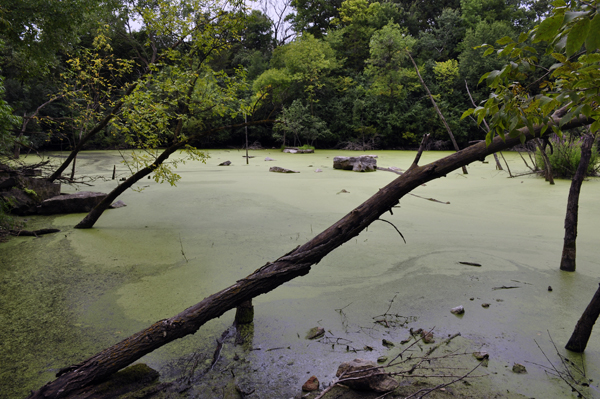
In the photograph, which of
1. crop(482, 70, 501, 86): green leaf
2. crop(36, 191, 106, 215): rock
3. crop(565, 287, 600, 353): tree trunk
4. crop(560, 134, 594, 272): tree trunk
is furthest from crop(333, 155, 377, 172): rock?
crop(482, 70, 501, 86): green leaf

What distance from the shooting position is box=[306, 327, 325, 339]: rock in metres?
1.72

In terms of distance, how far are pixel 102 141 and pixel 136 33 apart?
4.07 m

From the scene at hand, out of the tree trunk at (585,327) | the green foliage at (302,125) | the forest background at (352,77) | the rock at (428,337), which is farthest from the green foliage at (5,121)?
the green foliage at (302,125)

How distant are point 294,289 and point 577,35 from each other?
1.86 m

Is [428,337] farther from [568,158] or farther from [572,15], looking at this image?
[568,158]

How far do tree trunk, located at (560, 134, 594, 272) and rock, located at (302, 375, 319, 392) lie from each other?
5.73 feet

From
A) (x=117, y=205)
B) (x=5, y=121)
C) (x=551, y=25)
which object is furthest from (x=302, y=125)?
(x=551, y=25)

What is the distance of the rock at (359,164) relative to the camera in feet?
25.1

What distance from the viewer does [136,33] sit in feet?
43.5

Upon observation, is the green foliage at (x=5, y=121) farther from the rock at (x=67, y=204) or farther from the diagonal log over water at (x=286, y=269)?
the diagonal log over water at (x=286, y=269)

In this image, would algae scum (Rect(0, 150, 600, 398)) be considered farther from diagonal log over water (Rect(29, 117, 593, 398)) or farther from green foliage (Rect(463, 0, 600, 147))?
green foliage (Rect(463, 0, 600, 147))

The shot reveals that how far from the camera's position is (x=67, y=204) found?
4113 millimetres

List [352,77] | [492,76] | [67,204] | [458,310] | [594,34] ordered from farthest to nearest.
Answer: [352,77], [67,204], [458,310], [492,76], [594,34]

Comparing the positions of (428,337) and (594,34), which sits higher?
(594,34)
